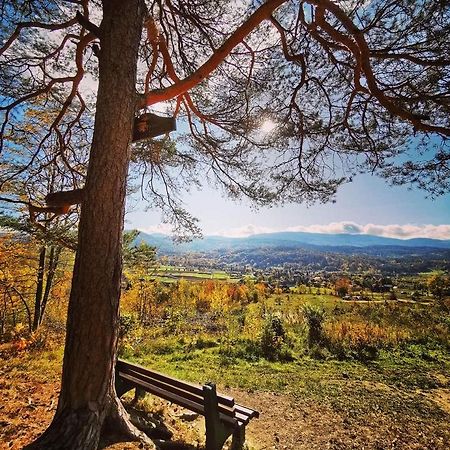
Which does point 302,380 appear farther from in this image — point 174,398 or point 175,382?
point 174,398

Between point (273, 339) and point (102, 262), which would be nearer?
point (102, 262)

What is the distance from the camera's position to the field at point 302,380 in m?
4.20

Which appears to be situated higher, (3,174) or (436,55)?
(436,55)

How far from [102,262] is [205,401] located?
173 cm

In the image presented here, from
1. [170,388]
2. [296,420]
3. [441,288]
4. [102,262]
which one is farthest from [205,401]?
[441,288]

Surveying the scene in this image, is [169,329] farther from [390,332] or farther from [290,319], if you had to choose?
[390,332]

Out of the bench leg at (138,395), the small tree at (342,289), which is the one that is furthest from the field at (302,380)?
the small tree at (342,289)

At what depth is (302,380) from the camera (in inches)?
290

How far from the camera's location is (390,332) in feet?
37.7

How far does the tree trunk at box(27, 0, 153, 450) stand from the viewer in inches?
78.5

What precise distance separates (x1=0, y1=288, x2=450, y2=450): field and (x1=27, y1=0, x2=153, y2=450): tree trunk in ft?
3.66

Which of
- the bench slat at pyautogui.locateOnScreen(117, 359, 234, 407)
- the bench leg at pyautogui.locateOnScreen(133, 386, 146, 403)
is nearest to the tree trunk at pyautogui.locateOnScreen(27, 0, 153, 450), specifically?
the bench slat at pyautogui.locateOnScreen(117, 359, 234, 407)

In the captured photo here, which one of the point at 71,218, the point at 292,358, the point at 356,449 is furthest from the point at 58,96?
the point at 292,358

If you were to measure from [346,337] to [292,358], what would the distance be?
8.71 ft
